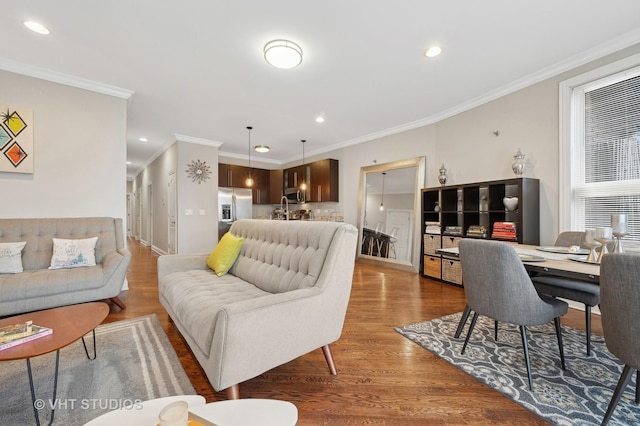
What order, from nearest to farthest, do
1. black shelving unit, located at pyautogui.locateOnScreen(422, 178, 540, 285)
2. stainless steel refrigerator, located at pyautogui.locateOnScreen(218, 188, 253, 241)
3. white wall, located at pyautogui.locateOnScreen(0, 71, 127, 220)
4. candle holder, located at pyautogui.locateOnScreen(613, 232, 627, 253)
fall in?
candle holder, located at pyautogui.locateOnScreen(613, 232, 627, 253)
white wall, located at pyautogui.locateOnScreen(0, 71, 127, 220)
black shelving unit, located at pyautogui.locateOnScreen(422, 178, 540, 285)
stainless steel refrigerator, located at pyautogui.locateOnScreen(218, 188, 253, 241)

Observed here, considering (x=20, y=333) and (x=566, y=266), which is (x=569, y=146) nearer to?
(x=566, y=266)

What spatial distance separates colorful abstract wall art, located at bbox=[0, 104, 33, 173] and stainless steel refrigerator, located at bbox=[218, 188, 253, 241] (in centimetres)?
326

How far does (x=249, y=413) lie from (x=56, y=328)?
1436 mm

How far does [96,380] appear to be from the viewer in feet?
5.26

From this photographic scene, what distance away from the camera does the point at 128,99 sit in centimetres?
360

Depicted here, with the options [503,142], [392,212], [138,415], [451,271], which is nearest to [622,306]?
[138,415]

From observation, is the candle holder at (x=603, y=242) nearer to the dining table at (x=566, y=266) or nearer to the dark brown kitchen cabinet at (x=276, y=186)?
the dining table at (x=566, y=266)

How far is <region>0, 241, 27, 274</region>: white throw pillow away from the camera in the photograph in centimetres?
243

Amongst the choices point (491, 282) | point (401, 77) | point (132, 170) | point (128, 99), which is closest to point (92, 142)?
point (128, 99)

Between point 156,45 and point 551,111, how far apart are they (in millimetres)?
4250

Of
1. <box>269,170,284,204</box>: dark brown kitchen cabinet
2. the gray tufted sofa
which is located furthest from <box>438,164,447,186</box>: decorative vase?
<box>269,170,284,204</box>: dark brown kitchen cabinet

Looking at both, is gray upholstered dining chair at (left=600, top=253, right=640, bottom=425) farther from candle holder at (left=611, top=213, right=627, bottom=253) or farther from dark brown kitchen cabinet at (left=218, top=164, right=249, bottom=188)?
dark brown kitchen cabinet at (left=218, top=164, right=249, bottom=188)

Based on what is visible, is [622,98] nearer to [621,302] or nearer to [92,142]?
[621,302]

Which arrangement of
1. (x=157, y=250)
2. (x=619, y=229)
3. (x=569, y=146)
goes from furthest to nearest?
(x=157, y=250) < (x=569, y=146) < (x=619, y=229)
